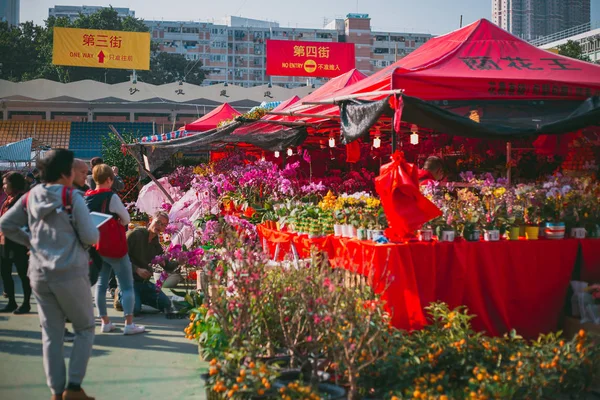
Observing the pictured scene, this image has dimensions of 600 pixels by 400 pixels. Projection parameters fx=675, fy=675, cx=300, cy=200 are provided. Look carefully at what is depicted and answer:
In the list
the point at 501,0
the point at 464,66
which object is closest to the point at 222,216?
the point at 464,66

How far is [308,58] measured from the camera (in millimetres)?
31547

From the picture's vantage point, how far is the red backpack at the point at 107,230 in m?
5.92

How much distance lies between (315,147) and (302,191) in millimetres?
5976

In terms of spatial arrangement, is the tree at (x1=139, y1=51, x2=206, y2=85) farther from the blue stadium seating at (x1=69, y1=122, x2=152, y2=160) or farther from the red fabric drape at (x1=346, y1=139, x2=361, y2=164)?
the red fabric drape at (x1=346, y1=139, x2=361, y2=164)

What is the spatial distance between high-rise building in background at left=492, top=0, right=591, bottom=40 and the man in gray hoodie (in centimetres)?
14830

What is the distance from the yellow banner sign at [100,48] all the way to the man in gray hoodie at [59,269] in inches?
1122

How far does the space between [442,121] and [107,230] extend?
315cm

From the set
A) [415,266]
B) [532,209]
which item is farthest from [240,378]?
[532,209]

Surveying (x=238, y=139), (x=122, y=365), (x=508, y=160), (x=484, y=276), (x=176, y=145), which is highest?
(x=238, y=139)

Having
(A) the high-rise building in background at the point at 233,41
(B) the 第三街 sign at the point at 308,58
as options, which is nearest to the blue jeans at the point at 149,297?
(B) the 第三街 sign at the point at 308,58

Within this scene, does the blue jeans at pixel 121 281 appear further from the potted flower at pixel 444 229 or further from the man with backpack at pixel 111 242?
the potted flower at pixel 444 229

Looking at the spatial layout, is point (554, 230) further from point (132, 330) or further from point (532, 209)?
point (132, 330)

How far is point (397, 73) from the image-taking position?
7469mm

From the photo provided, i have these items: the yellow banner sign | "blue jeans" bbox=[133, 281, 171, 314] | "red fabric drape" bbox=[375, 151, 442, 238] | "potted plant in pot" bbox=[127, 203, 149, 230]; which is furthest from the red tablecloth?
the yellow banner sign
